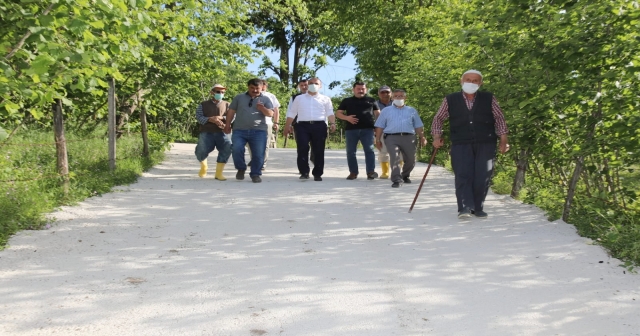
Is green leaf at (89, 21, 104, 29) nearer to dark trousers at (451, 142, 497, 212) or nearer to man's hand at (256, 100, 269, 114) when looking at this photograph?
dark trousers at (451, 142, 497, 212)

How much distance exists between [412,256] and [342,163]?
10574mm

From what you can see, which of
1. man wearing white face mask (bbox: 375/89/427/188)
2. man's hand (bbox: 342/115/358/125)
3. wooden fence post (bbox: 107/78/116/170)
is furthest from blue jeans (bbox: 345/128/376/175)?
wooden fence post (bbox: 107/78/116/170)

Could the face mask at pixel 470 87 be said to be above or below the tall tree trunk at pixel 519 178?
above

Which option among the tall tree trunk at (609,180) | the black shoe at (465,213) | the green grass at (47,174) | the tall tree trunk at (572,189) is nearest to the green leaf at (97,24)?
the green grass at (47,174)

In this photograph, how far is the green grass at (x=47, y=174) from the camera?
6719mm

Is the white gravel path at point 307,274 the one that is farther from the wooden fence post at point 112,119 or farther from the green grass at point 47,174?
the wooden fence post at point 112,119

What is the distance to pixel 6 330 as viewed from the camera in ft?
12.7

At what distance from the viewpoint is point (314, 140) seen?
11.5m

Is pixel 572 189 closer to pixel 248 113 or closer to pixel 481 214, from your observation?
pixel 481 214

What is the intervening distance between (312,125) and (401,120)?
159cm

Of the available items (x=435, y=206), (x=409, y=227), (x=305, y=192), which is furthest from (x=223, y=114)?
(x=409, y=227)

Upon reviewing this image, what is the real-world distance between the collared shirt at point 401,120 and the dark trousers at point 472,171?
10.4ft

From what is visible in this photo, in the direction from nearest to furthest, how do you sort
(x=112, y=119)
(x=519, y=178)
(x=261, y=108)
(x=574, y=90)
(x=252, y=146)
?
(x=574, y=90), (x=519, y=178), (x=112, y=119), (x=261, y=108), (x=252, y=146)

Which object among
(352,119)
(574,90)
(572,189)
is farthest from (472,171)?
(352,119)
